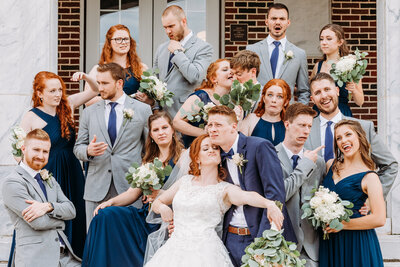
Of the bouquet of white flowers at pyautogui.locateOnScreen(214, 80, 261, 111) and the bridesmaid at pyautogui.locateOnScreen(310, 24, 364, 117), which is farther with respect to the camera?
the bridesmaid at pyautogui.locateOnScreen(310, 24, 364, 117)

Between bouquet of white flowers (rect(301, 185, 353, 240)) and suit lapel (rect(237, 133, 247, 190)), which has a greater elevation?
suit lapel (rect(237, 133, 247, 190))

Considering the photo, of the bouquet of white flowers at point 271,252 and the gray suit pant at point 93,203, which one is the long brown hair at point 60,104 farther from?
the bouquet of white flowers at point 271,252

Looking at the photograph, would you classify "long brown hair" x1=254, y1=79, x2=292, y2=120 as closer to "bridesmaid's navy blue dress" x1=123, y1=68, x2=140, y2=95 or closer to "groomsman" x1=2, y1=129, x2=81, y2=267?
"bridesmaid's navy blue dress" x1=123, y1=68, x2=140, y2=95

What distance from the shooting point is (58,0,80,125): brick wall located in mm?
10023

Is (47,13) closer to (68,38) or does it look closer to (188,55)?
(188,55)

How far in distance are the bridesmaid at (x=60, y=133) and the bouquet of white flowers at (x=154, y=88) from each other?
2.19 ft

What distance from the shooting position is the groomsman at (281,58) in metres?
6.71

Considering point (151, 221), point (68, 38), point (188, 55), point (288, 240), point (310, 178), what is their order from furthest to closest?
point (68, 38)
point (188, 55)
point (151, 221)
point (310, 178)
point (288, 240)

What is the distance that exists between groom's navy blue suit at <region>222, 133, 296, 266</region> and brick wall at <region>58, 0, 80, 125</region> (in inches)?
220

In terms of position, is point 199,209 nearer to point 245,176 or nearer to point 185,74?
point 245,176

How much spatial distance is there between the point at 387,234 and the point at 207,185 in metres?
2.59

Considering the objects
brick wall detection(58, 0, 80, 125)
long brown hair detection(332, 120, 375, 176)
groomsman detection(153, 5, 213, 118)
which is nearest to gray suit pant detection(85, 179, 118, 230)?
groomsman detection(153, 5, 213, 118)

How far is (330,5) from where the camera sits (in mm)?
10070

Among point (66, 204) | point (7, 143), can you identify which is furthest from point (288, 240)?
point (7, 143)
